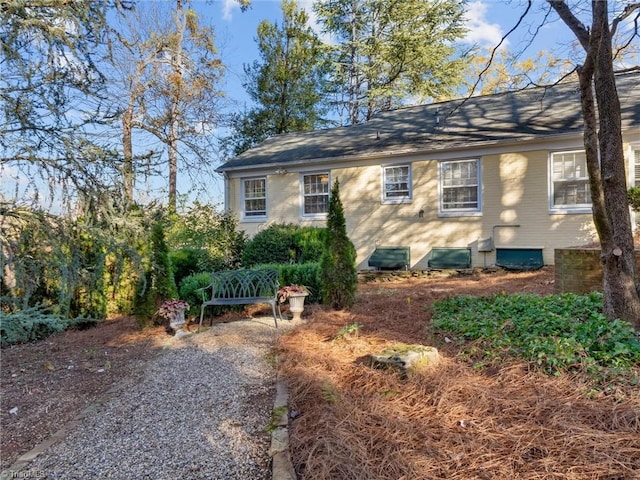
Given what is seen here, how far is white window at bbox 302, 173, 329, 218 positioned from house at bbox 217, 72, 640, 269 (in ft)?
0.11

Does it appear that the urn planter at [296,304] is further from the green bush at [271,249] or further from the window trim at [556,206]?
the window trim at [556,206]

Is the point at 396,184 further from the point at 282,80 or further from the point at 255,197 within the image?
the point at 282,80

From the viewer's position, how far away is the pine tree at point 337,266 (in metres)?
6.27

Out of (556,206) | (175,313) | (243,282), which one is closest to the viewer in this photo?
(175,313)

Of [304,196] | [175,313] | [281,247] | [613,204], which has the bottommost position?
[175,313]

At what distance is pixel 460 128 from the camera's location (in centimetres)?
1207

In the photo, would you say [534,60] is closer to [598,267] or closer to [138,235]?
[598,267]

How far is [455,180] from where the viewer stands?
1128cm

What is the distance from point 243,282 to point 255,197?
8.51 meters

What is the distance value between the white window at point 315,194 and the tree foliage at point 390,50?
1048 cm

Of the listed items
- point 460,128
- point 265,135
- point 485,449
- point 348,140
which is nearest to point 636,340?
point 485,449

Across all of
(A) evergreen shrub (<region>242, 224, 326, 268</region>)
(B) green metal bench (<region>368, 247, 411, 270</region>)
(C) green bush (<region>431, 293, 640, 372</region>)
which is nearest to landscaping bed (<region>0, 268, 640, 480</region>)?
(C) green bush (<region>431, 293, 640, 372</region>)

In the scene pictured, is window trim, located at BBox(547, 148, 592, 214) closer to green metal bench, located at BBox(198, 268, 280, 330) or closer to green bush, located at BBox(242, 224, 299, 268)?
green bush, located at BBox(242, 224, 299, 268)

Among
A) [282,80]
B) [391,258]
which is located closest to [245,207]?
[391,258]
